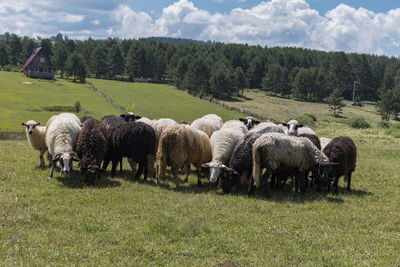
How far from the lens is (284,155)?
12398mm

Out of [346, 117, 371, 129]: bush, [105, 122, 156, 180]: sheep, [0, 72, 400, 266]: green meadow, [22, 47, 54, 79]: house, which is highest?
[22, 47, 54, 79]: house

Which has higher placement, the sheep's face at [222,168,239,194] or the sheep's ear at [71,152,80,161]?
the sheep's ear at [71,152,80,161]

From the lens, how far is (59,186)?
1184 cm

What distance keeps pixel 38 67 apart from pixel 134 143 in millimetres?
101495

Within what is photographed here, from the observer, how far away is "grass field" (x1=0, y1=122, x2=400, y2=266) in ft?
23.6

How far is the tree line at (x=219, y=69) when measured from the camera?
108 metres

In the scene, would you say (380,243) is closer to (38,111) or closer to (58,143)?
(58,143)

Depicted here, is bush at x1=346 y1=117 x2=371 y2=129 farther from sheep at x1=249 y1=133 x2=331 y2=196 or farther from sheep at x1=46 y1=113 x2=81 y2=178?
sheep at x1=46 y1=113 x2=81 y2=178

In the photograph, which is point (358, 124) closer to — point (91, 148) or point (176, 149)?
point (176, 149)

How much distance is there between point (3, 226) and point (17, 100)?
59667mm

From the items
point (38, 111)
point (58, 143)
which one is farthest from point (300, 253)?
point (38, 111)

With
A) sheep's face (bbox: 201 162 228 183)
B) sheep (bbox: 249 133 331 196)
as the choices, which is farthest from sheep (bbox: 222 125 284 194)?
sheep (bbox: 249 133 331 196)

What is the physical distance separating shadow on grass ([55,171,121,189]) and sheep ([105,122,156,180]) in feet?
3.47

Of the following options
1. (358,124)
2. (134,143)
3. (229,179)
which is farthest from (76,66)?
(229,179)
